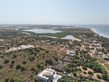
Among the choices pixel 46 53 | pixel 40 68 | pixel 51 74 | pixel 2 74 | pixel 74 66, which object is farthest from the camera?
pixel 46 53

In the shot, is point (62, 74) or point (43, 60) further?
point (43, 60)

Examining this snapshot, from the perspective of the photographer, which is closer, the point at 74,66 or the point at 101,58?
the point at 74,66

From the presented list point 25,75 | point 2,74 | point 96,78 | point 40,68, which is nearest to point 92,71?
point 96,78

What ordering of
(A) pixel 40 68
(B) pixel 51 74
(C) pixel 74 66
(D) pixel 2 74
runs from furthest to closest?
(C) pixel 74 66
(A) pixel 40 68
(D) pixel 2 74
(B) pixel 51 74

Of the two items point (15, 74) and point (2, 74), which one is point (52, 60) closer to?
point (15, 74)

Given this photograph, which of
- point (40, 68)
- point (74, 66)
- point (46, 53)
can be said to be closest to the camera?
point (40, 68)

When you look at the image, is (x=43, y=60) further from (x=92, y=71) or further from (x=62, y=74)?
(x=92, y=71)

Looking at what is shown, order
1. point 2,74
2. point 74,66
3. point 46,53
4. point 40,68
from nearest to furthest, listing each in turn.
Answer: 1. point 2,74
2. point 40,68
3. point 74,66
4. point 46,53

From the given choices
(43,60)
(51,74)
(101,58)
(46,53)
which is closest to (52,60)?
(43,60)

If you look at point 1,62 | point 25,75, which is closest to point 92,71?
point 25,75

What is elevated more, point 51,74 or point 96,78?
point 51,74
